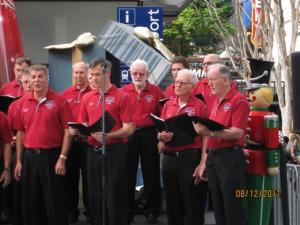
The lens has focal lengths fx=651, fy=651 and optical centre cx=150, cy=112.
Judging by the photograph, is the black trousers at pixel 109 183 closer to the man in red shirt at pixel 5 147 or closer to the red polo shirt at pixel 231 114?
the man in red shirt at pixel 5 147

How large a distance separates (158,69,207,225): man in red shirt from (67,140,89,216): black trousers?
1.30 m

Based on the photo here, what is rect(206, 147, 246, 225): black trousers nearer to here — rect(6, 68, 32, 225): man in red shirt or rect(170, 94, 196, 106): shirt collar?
rect(170, 94, 196, 106): shirt collar

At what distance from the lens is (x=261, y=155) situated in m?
6.40

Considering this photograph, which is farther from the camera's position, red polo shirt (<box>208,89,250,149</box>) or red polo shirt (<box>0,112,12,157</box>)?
red polo shirt (<box>0,112,12,157</box>)

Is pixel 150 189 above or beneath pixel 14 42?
beneath

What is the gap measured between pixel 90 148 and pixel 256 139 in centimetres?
180

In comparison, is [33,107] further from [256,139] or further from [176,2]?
[176,2]

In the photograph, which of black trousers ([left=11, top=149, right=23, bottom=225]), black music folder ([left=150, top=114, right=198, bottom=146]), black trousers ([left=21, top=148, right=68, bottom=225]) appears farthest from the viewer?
black trousers ([left=11, top=149, right=23, bottom=225])

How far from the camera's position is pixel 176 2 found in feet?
48.4

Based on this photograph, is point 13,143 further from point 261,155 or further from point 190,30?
point 190,30

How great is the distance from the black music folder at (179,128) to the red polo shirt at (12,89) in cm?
228

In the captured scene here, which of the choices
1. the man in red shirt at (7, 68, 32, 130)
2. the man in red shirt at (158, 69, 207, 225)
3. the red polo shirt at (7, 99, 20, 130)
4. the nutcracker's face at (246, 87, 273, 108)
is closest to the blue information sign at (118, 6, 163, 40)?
the man in red shirt at (7, 68, 32, 130)

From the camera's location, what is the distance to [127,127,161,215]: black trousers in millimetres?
8094

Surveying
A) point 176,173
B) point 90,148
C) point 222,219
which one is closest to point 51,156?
point 90,148
